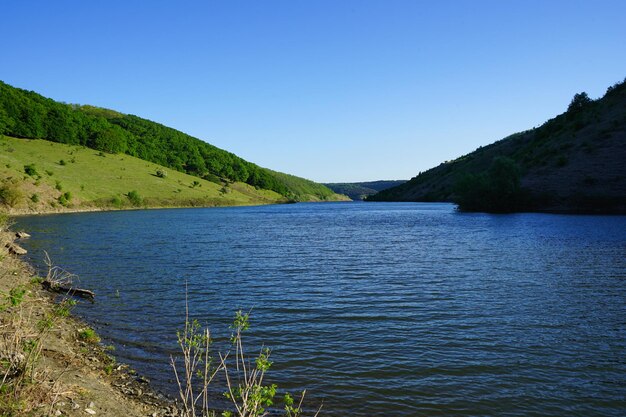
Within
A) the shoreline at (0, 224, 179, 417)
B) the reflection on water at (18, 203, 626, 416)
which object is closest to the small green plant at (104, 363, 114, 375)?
the shoreline at (0, 224, 179, 417)

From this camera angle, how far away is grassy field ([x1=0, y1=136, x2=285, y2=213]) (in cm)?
9381

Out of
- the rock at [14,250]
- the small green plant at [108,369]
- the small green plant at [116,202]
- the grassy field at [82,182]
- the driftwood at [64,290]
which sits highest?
the grassy field at [82,182]

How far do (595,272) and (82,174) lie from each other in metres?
128

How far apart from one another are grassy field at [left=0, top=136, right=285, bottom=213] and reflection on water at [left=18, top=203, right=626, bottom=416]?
66.3 metres

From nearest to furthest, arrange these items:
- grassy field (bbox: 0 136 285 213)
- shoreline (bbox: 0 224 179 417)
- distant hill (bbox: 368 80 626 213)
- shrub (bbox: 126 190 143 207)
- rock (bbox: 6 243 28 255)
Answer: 1. shoreline (bbox: 0 224 179 417)
2. rock (bbox: 6 243 28 255)
3. grassy field (bbox: 0 136 285 213)
4. distant hill (bbox: 368 80 626 213)
5. shrub (bbox: 126 190 143 207)

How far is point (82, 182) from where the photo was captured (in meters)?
118

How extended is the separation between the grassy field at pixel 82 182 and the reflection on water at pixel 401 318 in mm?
66345

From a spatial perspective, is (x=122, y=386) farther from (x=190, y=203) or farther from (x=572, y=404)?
(x=190, y=203)

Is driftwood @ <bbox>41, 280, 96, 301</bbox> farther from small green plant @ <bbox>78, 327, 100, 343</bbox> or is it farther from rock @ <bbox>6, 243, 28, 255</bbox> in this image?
rock @ <bbox>6, 243, 28, 255</bbox>

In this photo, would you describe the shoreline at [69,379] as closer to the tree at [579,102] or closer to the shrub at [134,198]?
the shrub at [134,198]

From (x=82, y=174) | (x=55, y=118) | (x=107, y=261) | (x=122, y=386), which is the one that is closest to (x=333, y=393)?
(x=122, y=386)

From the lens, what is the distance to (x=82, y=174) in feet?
408

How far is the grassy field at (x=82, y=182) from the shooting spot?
9381cm

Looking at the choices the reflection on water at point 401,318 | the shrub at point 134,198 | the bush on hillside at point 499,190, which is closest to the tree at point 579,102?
the bush on hillside at point 499,190
